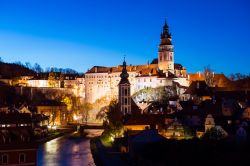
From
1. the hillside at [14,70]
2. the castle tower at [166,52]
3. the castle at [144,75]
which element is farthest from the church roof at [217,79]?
the hillside at [14,70]

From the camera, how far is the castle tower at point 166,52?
57969 millimetres

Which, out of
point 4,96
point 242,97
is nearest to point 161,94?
point 242,97

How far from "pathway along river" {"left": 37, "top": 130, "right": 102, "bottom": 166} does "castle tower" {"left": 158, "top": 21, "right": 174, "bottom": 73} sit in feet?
68.4

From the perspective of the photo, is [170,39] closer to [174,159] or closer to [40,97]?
[40,97]

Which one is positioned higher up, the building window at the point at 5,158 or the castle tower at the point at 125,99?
the castle tower at the point at 125,99

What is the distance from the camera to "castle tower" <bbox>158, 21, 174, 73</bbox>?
190 ft

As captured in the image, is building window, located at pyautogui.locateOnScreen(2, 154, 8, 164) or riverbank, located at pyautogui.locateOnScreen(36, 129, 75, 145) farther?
riverbank, located at pyautogui.locateOnScreen(36, 129, 75, 145)

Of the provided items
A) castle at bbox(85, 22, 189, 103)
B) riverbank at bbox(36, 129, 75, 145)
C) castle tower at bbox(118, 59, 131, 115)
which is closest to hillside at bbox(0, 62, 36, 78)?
castle at bbox(85, 22, 189, 103)

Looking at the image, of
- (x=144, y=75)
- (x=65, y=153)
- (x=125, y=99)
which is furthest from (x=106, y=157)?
(x=144, y=75)

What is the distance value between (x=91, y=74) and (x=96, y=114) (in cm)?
1189

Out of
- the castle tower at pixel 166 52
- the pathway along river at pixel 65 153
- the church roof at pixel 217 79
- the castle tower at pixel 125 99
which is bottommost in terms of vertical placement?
the pathway along river at pixel 65 153

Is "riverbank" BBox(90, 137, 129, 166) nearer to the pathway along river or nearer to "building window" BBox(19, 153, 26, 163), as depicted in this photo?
the pathway along river

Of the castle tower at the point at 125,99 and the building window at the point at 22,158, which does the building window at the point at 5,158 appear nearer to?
the building window at the point at 22,158

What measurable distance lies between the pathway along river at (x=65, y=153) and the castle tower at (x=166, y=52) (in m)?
20.9
